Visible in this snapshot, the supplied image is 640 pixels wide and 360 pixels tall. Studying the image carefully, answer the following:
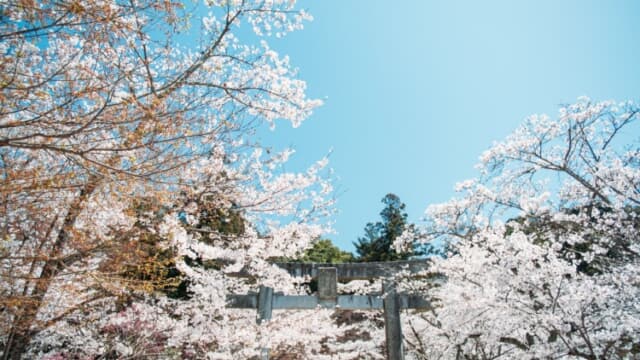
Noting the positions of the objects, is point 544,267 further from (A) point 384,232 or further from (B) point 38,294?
(A) point 384,232

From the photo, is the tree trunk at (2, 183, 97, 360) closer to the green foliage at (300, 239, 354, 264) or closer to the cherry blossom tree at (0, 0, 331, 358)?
the cherry blossom tree at (0, 0, 331, 358)

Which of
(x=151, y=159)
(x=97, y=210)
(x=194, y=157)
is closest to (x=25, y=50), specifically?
(x=151, y=159)

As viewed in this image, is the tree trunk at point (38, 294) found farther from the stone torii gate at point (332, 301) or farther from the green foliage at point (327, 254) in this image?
the green foliage at point (327, 254)

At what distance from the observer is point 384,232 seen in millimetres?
17609

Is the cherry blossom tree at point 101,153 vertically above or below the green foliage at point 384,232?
below

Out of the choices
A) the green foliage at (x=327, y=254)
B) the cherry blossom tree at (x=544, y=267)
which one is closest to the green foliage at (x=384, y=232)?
the green foliage at (x=327, y=254)

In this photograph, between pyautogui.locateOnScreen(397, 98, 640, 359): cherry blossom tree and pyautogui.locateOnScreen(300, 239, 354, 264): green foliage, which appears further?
pyautogui.locateOnScreen(300, 239, 354, 264): green foliage

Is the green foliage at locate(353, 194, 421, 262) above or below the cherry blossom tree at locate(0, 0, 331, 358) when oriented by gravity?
above

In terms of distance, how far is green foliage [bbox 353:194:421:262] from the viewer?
53.8 ft

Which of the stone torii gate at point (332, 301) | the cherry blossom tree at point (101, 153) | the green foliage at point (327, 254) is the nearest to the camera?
the cherry blossom tree at point (101, 153)

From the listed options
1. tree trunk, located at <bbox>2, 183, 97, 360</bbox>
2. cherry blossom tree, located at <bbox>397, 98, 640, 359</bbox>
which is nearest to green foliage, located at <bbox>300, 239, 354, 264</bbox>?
cherry blossom tree, located at <bbox>397, 98, 640, 359</bbox>

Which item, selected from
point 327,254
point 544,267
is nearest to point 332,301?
point 544,267

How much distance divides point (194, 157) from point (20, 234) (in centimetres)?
179

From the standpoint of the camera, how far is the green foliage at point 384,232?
16.4 metres
